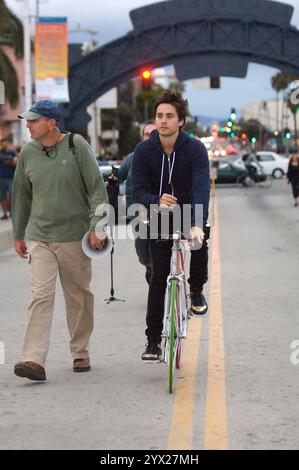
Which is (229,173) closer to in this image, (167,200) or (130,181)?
(130,181)

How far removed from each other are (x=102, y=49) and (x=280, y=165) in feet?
59.1

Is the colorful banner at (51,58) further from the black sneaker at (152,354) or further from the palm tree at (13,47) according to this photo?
the black sneaker at (152,354)

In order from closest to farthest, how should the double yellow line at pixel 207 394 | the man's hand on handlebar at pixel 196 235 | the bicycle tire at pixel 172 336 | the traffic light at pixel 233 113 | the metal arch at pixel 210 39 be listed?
the double yellow line at pixel 207 394, the bicycle tire at pixel 172 336, the man's hand on handlebar at pixel 196 235, the metal arch at pixel 210 39, the traffic light at pixel 233 113

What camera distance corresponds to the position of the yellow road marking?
5723 mm

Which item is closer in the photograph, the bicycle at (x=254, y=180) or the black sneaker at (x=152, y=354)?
the black sneaker at (x=152, y=354)

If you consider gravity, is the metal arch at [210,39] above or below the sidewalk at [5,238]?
above

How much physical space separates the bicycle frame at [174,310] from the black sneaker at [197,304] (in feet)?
1.70

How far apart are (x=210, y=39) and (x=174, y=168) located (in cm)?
4286

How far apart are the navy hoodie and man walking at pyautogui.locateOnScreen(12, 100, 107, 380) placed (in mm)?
321

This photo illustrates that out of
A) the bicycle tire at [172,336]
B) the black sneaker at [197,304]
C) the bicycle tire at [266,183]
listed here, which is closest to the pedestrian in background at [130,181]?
the black sneaker at [197,304]

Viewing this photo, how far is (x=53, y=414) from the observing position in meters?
6.31

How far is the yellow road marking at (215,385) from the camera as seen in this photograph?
5.72 m
